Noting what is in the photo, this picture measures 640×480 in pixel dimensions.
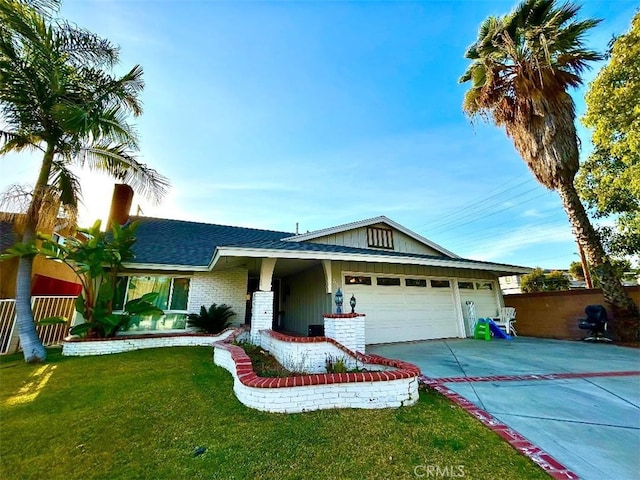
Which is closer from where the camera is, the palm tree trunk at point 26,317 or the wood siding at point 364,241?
the palm tree trunk at point 26,317

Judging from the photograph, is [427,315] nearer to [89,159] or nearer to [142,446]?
[142,446]

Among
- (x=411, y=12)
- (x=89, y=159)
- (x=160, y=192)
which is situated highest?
(x=411, y=12)

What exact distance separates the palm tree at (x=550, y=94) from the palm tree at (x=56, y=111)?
475 inches

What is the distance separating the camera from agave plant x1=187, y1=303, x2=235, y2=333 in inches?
365

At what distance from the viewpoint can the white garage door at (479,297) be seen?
34.1 ft

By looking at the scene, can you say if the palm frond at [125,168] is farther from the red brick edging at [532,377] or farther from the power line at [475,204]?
the power line at [475,204]

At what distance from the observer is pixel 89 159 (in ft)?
25.9

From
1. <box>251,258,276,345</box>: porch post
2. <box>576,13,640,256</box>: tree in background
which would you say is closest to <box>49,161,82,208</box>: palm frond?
<box>251,258,276,345</box>: porch post

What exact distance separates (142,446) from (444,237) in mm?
28580

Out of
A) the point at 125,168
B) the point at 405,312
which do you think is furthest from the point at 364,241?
the point at 125,168

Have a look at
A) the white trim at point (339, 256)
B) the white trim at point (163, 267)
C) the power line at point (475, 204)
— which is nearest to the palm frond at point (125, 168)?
the white trim at point (163, 267)

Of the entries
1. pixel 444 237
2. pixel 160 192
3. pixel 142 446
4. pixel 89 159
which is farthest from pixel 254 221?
pixel 444 237

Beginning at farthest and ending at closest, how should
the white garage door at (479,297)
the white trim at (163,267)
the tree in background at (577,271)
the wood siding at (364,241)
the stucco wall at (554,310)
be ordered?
the tree in background at (577,271), the white garage door at (479,297), the stucco wall at (554,310), the wood siding at (364,241), the white trim at (163,267)

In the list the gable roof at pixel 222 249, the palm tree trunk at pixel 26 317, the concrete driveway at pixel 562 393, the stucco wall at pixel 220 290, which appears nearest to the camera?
the concrete driveway at pixel 562 393
